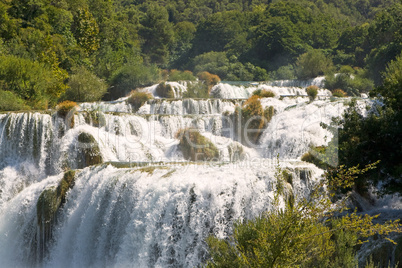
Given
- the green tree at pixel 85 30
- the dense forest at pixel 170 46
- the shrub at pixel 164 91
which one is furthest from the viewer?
the green tree at pixel 85 30

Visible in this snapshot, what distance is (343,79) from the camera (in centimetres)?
2919

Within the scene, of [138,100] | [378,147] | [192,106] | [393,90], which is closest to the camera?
[378,147]

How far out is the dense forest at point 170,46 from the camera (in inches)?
1024

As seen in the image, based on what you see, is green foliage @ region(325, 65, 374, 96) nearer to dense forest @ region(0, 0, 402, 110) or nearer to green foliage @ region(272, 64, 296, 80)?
dense forest @ region(0, 0, 402, 110)

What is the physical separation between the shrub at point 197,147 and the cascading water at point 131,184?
12.8 inches

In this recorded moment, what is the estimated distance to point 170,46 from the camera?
5444cm

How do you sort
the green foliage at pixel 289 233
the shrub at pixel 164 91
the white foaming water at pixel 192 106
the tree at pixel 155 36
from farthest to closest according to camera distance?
the tree at pixel 155 36 < the shrub at pixel 164 91 < the white foaming water at pixel 192 106 < the green foliage at pixel 289 233

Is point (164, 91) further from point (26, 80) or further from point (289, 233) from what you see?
point (289, 233)

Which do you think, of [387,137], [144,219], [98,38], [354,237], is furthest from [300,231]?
[98,38]

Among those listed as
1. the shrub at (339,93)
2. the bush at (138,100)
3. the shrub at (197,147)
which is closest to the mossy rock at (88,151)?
the shrub at (197,147)

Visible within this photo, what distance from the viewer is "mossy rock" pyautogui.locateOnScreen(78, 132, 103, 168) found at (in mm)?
17203

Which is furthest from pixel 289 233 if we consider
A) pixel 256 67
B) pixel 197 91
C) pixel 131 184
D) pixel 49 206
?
pixel 256 67

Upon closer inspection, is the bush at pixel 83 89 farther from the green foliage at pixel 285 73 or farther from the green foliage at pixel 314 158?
the green foliage at pixel 285 73

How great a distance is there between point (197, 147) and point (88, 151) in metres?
3.99
